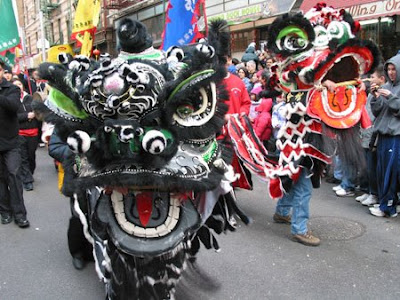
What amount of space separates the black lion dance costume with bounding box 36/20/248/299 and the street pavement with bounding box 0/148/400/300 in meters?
0.71

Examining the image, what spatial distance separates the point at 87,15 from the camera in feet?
15.5

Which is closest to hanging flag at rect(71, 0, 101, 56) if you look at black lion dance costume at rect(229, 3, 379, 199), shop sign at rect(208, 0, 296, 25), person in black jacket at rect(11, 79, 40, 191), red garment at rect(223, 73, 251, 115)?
red garment at rect(223, 73, 251, 115)

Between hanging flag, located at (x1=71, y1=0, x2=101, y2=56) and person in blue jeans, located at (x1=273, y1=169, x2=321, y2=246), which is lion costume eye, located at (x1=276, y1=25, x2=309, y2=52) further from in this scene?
hanging flag, located at (x1=71, y1=0, x2=101, y2=56)

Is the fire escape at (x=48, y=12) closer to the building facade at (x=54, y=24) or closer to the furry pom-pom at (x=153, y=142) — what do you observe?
the building facade at (x=54, y=24)

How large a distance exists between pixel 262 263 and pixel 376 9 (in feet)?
21.3

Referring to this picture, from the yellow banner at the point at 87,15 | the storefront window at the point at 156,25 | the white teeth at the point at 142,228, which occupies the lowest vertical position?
the white teeth at the point at 142,228

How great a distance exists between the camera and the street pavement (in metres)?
3.10

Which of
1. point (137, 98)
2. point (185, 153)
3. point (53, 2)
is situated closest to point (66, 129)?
point (137, 98)

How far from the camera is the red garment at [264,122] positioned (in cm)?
611

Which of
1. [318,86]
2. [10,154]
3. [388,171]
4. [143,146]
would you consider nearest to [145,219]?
[143,146]

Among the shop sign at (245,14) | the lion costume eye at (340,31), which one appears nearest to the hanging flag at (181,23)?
the lion costume eye at (340,31)

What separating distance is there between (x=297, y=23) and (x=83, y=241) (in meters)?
2.61

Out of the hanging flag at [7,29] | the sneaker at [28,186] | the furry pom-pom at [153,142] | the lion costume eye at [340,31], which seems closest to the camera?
the furry pom-pom at [153,142]

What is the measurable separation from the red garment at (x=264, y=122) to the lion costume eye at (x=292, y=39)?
8.30ft
